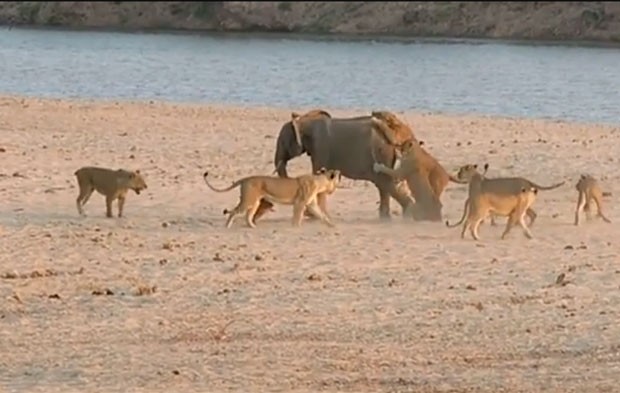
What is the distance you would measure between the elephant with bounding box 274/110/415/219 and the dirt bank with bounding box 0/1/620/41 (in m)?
45.5

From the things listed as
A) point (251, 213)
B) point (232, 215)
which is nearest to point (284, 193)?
point (251, 213)

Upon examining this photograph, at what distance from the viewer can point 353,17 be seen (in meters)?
66.9

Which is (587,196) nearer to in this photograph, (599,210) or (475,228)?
(599,210)

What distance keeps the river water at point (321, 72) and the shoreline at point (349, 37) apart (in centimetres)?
74

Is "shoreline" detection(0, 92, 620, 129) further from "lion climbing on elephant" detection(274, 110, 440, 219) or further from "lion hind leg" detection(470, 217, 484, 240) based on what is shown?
"lion hind leg" detection(470, 217, 484, 240)

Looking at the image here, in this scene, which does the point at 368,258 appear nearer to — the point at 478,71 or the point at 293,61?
the point at 478,71

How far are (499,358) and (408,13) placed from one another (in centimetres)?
5701

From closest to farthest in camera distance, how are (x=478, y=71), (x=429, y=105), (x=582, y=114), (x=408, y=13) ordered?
(x=582, y=114) < (x=429, y=105) < (x=478, y=71) < (x=408, y=13)

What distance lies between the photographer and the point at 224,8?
6875cm

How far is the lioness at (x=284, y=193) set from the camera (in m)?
14.3

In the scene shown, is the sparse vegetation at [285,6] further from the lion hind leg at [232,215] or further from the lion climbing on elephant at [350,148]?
the lion hind leg at [232,215]

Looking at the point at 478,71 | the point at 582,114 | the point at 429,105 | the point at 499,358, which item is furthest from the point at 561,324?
the point at 478,71

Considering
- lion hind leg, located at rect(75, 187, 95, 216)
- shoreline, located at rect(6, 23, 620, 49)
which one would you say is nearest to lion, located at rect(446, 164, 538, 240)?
lion hind leg, located at rect(75, 187, 95, 216)

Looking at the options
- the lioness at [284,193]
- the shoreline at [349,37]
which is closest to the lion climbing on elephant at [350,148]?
the lioness at [284,193]
